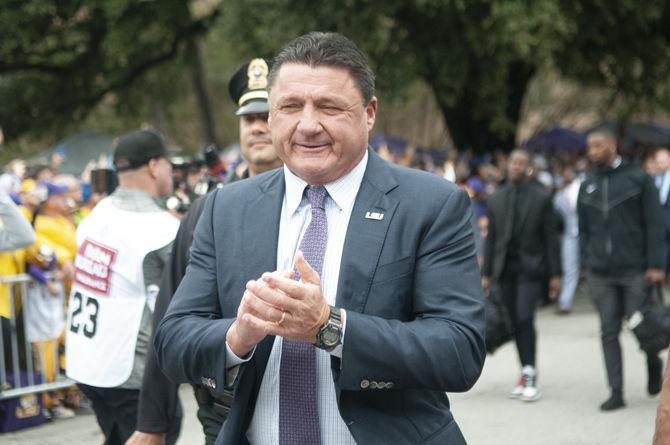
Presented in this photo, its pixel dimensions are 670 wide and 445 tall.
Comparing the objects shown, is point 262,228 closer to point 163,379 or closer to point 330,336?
point 330,336

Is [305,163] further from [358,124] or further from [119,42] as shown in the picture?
[119,42]

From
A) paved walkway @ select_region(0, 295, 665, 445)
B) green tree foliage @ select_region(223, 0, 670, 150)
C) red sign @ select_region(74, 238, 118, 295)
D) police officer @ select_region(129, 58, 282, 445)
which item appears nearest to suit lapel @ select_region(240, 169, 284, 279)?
police officer @ select_region(129, 58, 282, 445)

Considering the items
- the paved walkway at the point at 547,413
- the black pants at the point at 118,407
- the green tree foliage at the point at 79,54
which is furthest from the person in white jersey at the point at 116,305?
the green tree foliage at the point at 79,54

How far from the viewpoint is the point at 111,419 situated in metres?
4.99

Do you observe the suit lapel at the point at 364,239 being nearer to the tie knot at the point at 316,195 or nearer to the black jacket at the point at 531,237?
the tie knot at the point at 316,195

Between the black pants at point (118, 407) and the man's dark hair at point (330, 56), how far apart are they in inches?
103

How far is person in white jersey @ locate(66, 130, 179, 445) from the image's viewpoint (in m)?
4.86

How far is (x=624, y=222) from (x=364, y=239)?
6.54 meters

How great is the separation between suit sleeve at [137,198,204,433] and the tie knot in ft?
3.85

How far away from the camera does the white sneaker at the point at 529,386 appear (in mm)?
8664

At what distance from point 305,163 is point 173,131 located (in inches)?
1369

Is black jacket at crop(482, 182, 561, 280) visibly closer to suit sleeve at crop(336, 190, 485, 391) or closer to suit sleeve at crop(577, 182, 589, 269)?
suit sleeve at crop(577, 182, 589, 269)

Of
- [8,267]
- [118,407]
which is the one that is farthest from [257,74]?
[8,267]

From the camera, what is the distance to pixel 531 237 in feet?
30.5
